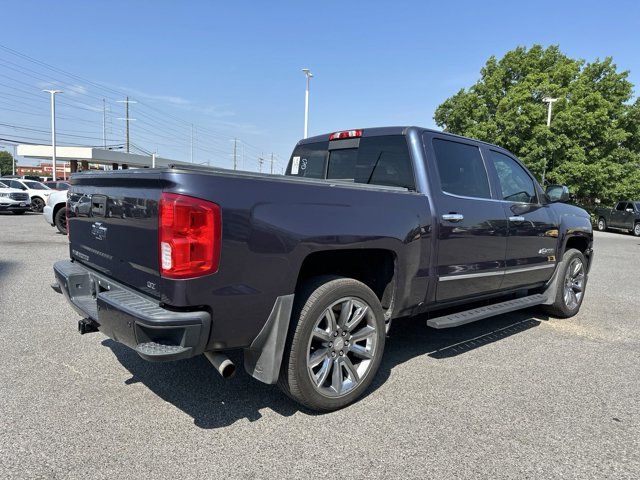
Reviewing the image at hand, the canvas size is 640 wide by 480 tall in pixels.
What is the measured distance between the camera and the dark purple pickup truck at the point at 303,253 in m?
2.46

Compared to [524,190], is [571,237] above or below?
below

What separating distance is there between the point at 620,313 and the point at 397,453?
511 centimetres

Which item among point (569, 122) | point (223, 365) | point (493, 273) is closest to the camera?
point (223, 365)

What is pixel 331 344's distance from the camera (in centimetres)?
312

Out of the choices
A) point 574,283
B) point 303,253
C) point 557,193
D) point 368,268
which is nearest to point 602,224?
point 574,283

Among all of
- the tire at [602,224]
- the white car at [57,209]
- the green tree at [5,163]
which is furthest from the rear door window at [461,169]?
the green tree at [5,163]

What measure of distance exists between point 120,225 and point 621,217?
27.1 meters

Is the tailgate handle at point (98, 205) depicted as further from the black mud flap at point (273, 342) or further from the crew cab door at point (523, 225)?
the crew cab door at point (523, 225)

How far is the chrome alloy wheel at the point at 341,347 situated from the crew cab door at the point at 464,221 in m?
0.87

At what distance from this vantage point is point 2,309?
17.2 ft

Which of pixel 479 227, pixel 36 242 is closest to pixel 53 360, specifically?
pixel 479 227

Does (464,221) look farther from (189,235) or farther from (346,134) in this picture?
(189,235)

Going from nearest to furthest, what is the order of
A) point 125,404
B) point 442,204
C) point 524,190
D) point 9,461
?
1. point 9,461
2. point 125,404
3. point 442,204
4. point 524,190

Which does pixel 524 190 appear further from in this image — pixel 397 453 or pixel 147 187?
pixel 147 187
